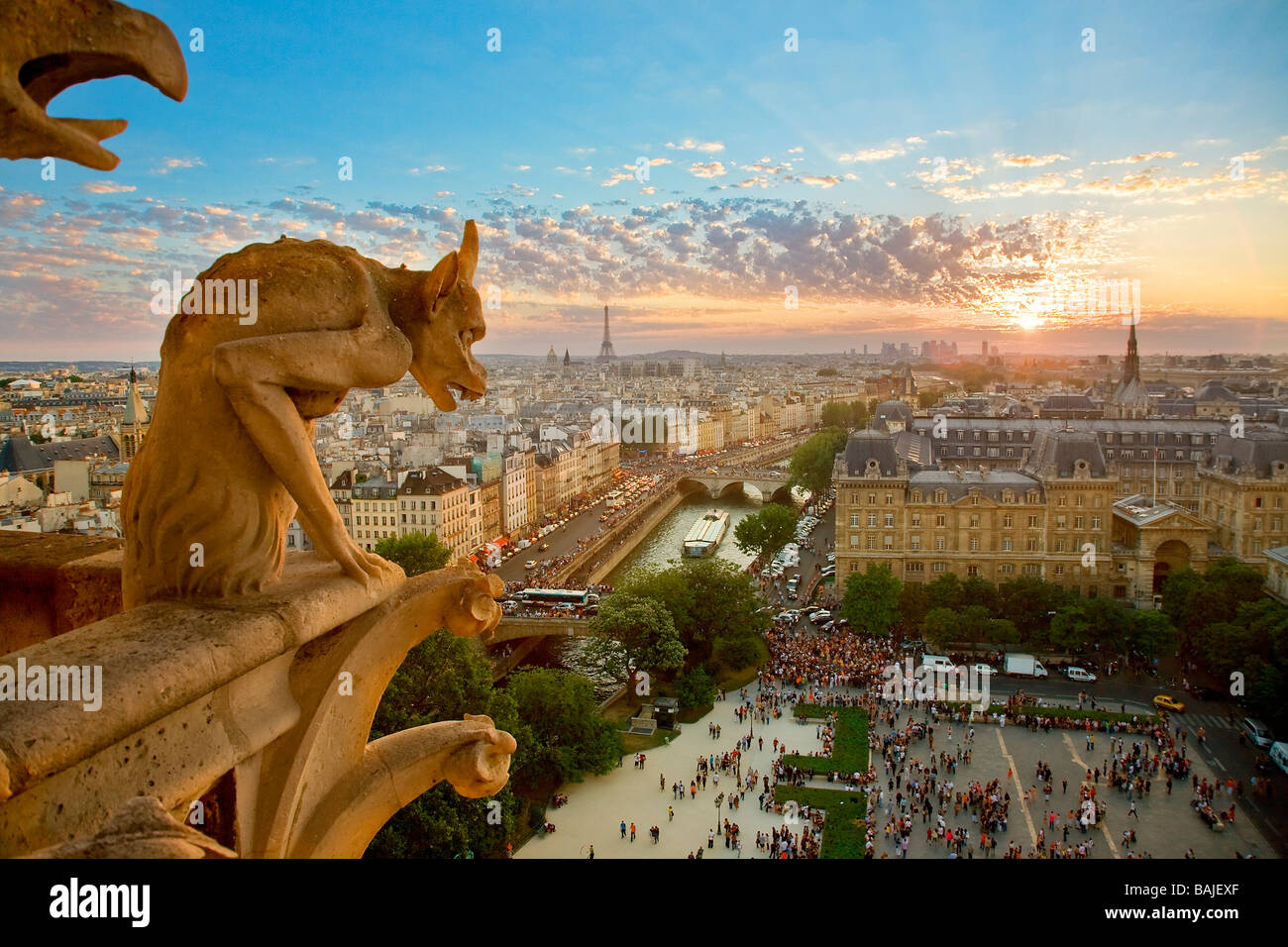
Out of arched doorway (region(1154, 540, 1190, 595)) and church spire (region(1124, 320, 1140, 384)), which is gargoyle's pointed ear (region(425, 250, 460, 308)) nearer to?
arched doorway (region(1154, 540, 1190, 595))

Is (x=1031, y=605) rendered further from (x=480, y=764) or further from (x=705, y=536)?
(x=480, y=764)

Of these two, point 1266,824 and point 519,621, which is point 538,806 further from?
point 1266,824

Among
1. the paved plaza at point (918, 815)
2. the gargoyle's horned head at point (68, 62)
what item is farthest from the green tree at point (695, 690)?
the gargoyle's horned head at point (68, 62)

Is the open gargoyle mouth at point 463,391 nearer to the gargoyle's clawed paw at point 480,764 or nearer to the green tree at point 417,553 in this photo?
the gargoyle's clawed paw at point 480,764

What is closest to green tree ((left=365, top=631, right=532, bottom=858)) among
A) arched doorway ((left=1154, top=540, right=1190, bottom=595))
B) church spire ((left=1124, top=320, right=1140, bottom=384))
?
arched doorway ((left=1154, top=540, right=1190, bottom=595))

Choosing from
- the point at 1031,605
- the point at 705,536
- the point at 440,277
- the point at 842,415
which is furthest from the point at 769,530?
the point at 842,415
